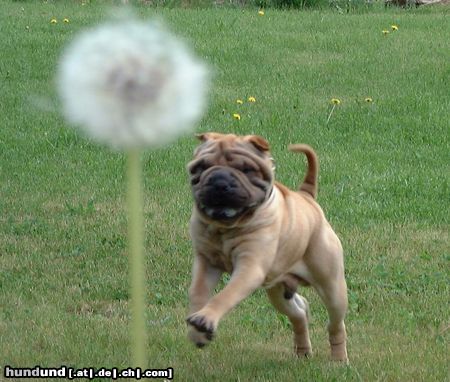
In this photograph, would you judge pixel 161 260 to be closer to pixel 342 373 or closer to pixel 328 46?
pixel 342 373

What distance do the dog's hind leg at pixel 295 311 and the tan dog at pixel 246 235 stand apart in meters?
0.01

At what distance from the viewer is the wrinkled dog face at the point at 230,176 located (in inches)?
166

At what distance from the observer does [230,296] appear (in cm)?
415

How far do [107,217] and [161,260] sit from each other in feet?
3.53

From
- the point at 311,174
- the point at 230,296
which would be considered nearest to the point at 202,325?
the point at 230,296

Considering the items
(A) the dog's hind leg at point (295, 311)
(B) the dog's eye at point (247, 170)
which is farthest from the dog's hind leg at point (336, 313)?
(B) the dog's eye at point (247, 170)

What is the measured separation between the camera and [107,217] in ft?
25.9

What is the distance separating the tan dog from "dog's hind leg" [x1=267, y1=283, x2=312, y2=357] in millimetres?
14

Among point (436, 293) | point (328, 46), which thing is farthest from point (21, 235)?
point (328, 46)

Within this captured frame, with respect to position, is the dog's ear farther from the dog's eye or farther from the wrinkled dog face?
the dog's eye

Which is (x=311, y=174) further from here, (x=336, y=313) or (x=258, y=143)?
(x=258, y=143)

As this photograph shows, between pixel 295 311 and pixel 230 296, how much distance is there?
104 cm

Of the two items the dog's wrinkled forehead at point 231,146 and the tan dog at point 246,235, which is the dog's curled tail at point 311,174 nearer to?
the tan dog at point 246,235

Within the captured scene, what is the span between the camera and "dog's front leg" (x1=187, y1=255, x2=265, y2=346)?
→ 12.9 ft
